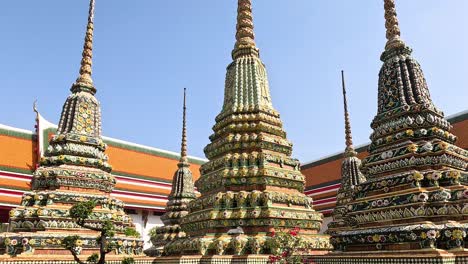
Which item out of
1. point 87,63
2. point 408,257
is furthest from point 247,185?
point 87,63

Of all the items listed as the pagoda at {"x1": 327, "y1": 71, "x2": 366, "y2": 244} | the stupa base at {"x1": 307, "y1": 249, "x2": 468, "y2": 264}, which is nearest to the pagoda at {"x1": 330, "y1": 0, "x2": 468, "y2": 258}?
the stupa base at {"x1": 307, "y1": 249, "x2": 468, "y2": 264}

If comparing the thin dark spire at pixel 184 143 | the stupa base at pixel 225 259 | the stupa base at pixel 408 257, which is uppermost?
the thin dark spire at pixel 184 143

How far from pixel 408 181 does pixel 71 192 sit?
30.7ft

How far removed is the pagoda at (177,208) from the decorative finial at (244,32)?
24.8 feet

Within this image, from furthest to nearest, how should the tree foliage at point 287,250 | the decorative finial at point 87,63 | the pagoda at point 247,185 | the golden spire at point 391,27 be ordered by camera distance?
the decorative finial at point 87,63 < the pagoda at point 247,185 < the golden spire at point 391,27 < the tree foliage at point 287,250

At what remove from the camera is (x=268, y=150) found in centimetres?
1299

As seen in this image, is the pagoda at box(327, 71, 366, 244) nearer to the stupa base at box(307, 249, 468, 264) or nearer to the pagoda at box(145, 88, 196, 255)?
the pagoda at box(145, 88, 196, 255)

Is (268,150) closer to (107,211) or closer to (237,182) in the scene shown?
(237,182)

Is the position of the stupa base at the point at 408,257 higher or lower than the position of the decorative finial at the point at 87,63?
lower

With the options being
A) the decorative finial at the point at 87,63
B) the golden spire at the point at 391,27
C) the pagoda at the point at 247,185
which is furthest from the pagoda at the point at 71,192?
the golden spire at the point at 391,27

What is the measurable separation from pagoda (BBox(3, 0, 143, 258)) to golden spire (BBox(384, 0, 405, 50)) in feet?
31.5

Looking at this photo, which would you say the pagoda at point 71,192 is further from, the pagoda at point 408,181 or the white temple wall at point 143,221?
the white temple wall at point 143,221

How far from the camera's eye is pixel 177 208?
801 inches

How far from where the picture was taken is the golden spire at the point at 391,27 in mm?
10930
